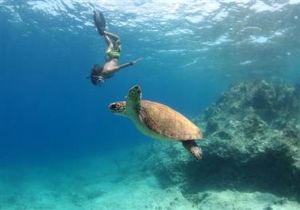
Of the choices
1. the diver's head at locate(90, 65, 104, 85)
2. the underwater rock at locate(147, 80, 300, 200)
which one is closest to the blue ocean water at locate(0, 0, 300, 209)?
the underwater rock at locate(147, 80, 300, 200)

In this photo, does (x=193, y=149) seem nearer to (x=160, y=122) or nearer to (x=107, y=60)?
(x=160, y=122)

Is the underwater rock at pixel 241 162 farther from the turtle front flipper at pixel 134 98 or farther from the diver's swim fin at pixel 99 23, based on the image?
the turtle front flipper at pixel 134 98

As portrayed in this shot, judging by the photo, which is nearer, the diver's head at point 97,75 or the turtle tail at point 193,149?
the turtle tail at point 193,149

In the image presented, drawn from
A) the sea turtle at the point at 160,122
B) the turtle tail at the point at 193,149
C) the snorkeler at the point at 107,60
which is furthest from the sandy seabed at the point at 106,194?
the snorkeler at the point at 107,60

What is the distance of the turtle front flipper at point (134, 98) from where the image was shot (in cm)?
455

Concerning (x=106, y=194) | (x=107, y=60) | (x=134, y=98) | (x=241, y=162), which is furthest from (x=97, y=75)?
(x=106, y=194)

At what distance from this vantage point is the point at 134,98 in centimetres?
474

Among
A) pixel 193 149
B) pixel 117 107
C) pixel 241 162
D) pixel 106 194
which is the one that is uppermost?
pixel 106 194

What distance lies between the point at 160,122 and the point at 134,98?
0.95m

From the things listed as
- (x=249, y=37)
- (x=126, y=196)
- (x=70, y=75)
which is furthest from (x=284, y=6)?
(x=70, y=75)

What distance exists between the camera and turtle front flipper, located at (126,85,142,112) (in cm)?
455

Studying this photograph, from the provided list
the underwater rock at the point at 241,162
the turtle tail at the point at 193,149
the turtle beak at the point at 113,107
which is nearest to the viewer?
the turtle beak at the point at 113,107

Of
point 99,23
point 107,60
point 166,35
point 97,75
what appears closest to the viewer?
point 97,75

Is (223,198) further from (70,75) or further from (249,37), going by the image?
(70,75)
